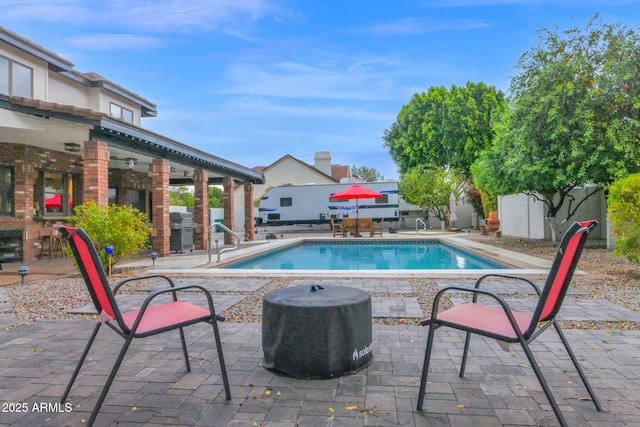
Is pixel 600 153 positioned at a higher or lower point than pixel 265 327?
higher

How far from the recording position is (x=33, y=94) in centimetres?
885

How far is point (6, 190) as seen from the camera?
8781 millimetres

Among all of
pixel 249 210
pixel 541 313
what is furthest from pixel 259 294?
pixel 249 210

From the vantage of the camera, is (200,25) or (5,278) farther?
(200,25)

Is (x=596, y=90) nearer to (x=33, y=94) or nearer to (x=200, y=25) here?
(x=200, y=25)

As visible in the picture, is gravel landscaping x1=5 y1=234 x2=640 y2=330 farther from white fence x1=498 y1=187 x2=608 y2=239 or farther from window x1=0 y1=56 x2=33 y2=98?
white fence x1=498 y1=187 x2=608 y2=239

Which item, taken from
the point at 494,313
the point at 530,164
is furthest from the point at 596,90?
the point at 494,313

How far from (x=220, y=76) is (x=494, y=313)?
1372 centimetres

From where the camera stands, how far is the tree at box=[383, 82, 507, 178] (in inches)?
875

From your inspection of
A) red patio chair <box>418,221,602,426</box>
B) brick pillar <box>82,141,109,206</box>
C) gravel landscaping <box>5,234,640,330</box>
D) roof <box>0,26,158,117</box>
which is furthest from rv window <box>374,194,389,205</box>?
red patio chair <box>418,221,602,426</box>

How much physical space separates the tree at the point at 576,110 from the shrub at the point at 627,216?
2.81m

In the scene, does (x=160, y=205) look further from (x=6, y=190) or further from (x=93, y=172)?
(x=6, y=190)

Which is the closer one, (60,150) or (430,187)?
(60,150)

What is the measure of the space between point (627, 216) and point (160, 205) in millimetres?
9062
